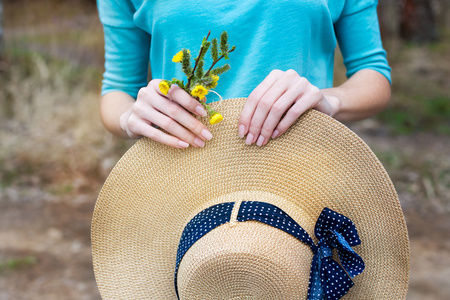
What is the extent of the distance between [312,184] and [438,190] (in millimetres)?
4120

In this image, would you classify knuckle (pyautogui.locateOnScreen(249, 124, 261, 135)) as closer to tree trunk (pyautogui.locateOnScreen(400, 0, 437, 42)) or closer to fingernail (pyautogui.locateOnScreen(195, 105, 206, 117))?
fingernail (pyautogui.locateOnScreen(195, 105, 206, 117))

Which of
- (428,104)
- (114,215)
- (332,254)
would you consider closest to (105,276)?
(114,215)

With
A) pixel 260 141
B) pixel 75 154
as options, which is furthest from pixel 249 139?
pixel 75 154

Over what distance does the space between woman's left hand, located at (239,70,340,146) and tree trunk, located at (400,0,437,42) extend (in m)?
9.00

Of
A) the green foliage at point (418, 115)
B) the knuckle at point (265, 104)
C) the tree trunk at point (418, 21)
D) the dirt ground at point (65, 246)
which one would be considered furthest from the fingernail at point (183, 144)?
the tree trunk at point (418, 21)

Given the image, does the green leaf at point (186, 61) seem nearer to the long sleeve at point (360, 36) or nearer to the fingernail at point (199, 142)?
the fingernail at point (199, 142)

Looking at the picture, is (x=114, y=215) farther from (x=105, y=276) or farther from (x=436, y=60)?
A: (x=436, y=60)

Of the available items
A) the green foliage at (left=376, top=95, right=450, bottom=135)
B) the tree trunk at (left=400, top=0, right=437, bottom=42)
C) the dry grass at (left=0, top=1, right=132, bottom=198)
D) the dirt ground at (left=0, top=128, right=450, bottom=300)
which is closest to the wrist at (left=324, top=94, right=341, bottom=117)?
the dirt ground at (left=0, top=128, right=450, bottom=300)

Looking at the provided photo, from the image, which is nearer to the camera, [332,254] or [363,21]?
[332,254]

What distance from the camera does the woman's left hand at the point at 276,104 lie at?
1.13 meters

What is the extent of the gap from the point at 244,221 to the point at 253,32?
525 mm

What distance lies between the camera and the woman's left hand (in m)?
1.13

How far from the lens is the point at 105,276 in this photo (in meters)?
1.36

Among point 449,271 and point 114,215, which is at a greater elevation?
point 114,215
